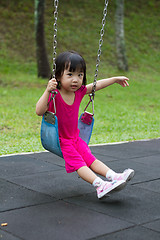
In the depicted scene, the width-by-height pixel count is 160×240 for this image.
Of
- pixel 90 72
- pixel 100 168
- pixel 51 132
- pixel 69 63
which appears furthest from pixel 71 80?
pixel 90 72

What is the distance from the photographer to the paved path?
2660 millimetres

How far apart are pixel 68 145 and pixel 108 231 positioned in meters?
1.02

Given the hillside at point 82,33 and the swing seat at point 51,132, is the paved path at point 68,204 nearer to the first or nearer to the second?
the swing seat at point 51,132

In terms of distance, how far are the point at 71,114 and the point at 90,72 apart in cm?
1067

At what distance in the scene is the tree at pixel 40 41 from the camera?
542 inches

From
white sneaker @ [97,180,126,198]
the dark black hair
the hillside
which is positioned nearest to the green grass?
the hillside

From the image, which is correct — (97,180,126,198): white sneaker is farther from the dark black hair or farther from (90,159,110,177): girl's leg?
the dark black hair

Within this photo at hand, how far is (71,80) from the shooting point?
3488mm

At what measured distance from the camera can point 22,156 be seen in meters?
5.02

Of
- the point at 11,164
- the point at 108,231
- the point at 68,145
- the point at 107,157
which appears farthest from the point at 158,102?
the point at 108,231

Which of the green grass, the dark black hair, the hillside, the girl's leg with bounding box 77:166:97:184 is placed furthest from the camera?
the hillside

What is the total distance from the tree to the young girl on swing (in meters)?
10.6

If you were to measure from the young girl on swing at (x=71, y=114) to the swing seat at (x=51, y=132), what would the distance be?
3.0 inches

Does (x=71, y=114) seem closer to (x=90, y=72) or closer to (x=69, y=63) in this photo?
(x=69, y=63)
